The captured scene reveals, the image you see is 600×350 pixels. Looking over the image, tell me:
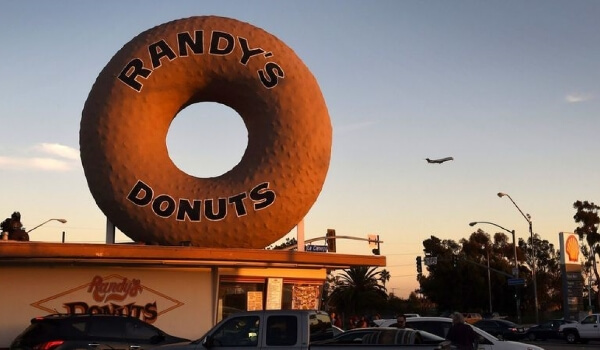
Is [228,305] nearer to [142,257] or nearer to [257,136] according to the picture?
[142,257]

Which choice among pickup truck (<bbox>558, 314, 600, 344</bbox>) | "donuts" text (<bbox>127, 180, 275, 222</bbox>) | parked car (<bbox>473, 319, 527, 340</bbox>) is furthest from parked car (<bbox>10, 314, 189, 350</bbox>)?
pickup truck (<bbox>558, 314, 600, 344</bbox>)

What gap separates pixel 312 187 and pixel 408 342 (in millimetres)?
9262

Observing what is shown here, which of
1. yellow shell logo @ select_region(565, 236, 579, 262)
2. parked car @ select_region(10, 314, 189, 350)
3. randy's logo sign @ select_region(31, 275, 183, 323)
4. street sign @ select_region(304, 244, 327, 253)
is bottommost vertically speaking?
parked car @ select_region(10, 314, 189, 350)

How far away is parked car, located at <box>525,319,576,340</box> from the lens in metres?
39.6

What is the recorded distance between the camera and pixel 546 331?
132ft

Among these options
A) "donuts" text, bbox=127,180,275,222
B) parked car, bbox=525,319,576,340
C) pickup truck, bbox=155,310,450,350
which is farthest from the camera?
parked car, bbox=525,319,576,340

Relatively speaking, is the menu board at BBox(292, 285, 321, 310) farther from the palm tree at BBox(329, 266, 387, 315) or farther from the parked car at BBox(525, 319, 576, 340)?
the palm tree at BBox(329, 266, 387, 315)

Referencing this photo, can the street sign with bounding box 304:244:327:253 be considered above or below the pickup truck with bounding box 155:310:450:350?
above

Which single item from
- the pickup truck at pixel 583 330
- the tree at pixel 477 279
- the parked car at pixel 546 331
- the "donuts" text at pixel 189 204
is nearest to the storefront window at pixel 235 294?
the "donuts" text at pixel 189 204

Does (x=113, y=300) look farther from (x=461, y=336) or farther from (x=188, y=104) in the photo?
(x=461, y=336)

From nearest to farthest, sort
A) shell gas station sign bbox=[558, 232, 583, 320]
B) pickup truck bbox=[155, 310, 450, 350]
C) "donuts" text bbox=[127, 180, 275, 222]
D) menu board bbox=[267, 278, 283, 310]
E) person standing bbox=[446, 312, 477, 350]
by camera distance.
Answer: pickup truck bbox=[155, 310, 450, 350] → person standing bbox=[446, 312, 477, 350] → "donuts" text bbox=[127, 180, 275, 222] → menu board bbox=[267, 278, 283, 310] → shell gas station sign bbox=[558, 232, 583, 320]

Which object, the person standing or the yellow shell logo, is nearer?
the person standing

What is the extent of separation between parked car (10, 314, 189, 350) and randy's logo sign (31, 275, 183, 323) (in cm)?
394

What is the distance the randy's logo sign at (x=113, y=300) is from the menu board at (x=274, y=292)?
2519mm
